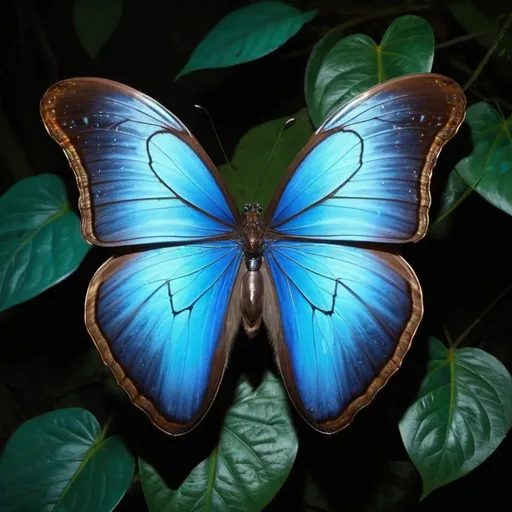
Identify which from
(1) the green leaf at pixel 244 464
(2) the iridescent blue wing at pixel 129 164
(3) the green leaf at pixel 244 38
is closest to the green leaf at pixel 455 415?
(1) the green leaf at pixel 244 464

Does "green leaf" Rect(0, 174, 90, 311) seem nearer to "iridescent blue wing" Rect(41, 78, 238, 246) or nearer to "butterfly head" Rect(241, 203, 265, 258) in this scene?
"iridescent blue wing" Rect(41, 78, 238, 246)

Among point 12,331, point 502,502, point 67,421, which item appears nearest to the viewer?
point 67,421

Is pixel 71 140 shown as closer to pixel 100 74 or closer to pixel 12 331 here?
pixel 100 74

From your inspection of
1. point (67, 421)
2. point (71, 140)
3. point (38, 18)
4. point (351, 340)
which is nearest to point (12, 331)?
point (67, 421)

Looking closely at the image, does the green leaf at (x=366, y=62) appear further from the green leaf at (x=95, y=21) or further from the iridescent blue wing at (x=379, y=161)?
the green leaf at (x=95, y=21)

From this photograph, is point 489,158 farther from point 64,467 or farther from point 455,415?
point 64,467

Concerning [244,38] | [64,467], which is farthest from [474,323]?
[64,467]

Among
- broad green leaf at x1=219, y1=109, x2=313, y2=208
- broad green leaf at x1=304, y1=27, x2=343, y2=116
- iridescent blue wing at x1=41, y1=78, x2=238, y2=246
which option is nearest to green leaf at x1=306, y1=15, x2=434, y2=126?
broad green leaf at x1=304, y1=27, x2=343, y2=116
